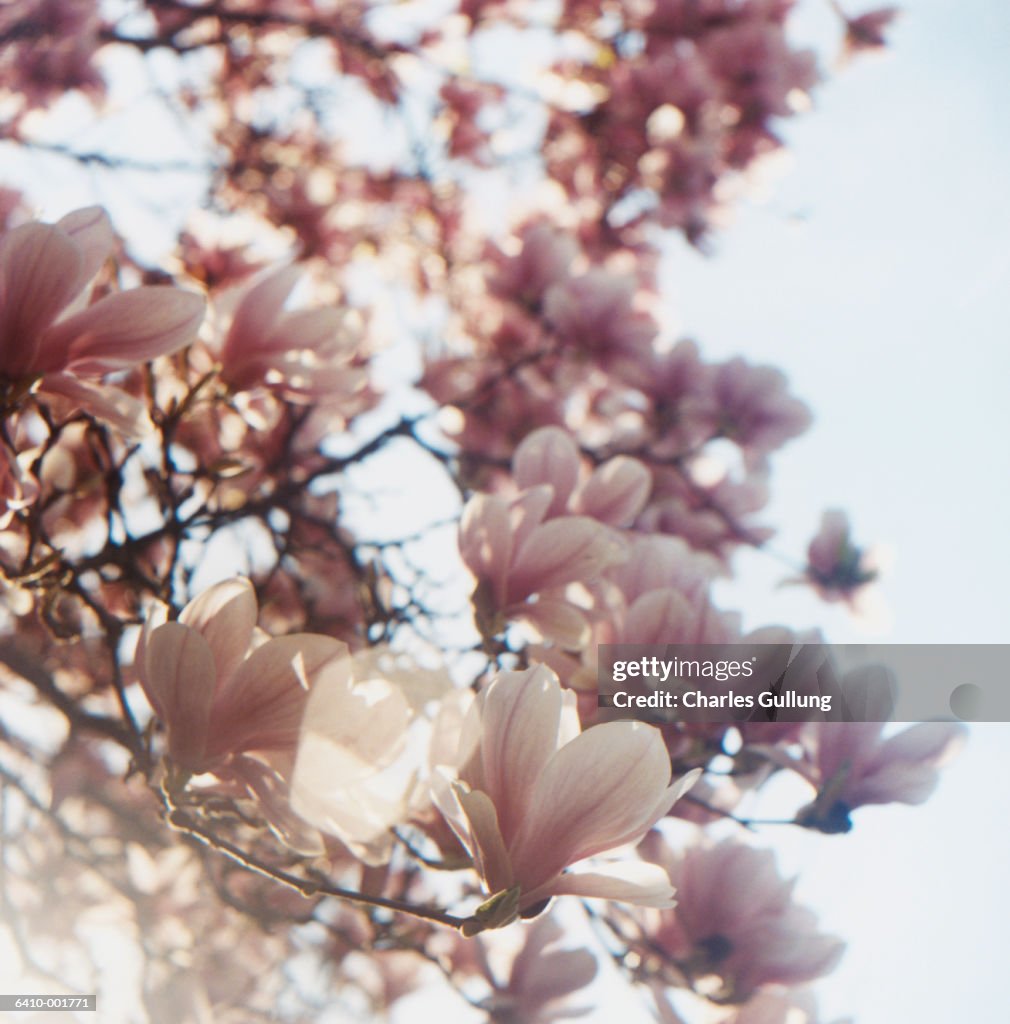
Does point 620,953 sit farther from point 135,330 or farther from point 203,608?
point 135,330

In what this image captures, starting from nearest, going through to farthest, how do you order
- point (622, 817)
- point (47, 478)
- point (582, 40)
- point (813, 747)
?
point (622, 817) → point (813, 747) → point (47, 478) → point (582, 40)

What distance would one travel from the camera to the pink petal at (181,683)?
43 centimetres

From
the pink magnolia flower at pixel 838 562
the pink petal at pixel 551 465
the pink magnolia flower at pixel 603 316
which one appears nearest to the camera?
the pink petal at pixel 551 465

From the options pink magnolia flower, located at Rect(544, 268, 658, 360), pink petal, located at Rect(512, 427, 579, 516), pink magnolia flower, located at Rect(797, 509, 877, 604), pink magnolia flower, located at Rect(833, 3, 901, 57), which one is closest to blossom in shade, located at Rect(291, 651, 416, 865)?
pink petal, located at Rect(512, 427, 579, 516)

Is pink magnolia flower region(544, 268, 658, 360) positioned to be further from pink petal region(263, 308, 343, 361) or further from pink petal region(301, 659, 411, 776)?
pink petal region(301, 659, 411, 776)

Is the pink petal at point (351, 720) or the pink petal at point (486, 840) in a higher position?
the pink petal at point (351, 720)

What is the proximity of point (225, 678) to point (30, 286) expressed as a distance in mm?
243

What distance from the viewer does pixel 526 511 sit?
64cm

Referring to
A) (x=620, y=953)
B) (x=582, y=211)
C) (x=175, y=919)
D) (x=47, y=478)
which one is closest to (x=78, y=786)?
(x=175, y=919)

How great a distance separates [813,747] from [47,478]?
795 mm

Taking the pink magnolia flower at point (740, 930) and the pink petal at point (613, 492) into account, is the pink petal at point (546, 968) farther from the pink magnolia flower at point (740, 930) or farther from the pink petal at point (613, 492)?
the pink petal at point (613, 492)

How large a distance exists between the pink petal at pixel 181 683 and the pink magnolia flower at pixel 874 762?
1.40ft

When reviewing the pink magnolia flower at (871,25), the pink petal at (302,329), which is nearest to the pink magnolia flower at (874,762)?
the pink petal at (302,329)

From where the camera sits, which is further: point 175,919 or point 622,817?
point 175,919
